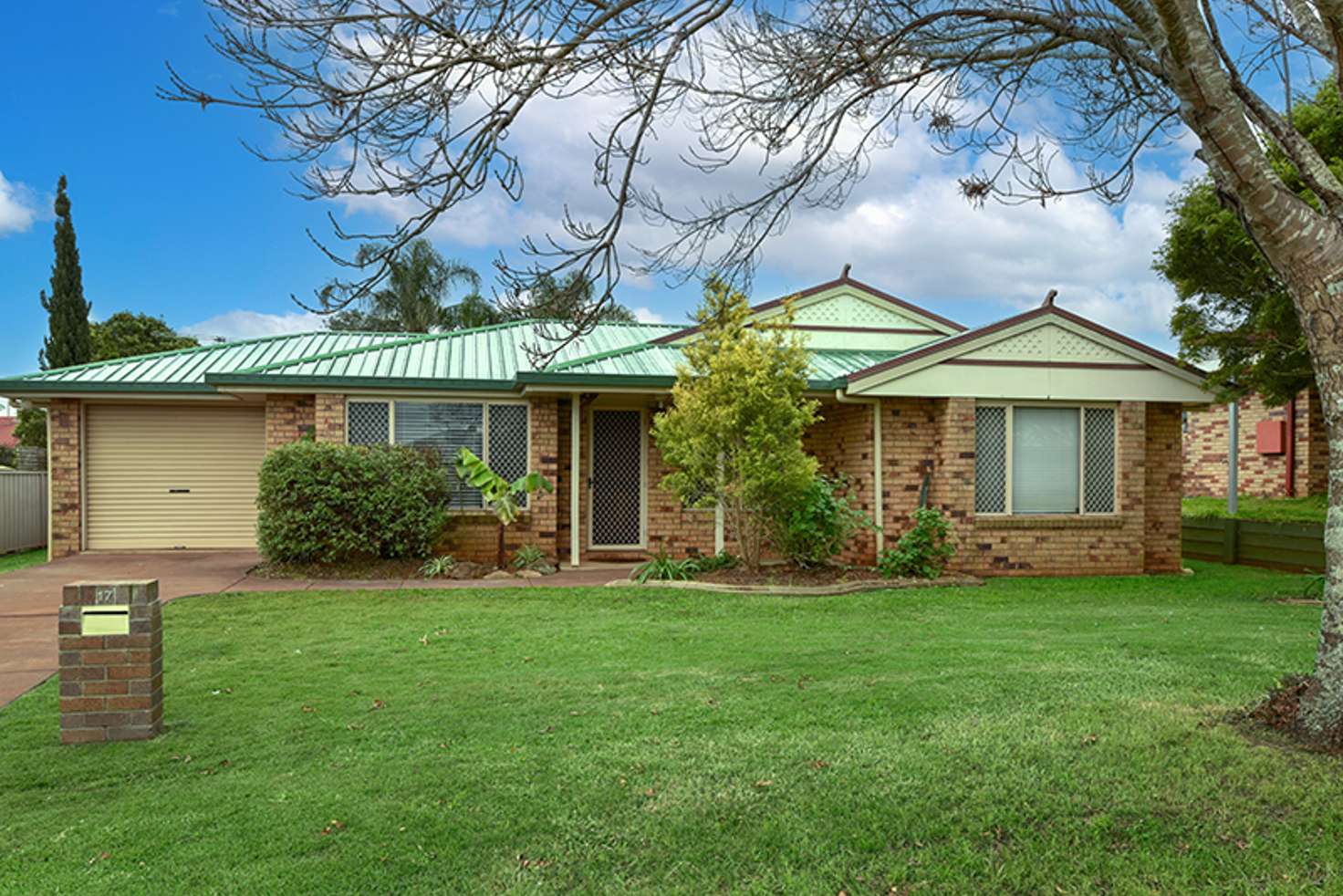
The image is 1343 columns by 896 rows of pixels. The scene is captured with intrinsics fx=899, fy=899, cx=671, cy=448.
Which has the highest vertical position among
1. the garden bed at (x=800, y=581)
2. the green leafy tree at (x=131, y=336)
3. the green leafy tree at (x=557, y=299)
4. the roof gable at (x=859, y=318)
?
the green leafy tree at (x=131, y=336)

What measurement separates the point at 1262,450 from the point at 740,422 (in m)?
15.5

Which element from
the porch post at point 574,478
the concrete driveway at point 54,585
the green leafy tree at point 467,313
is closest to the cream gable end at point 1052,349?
the porch post at point 574,478

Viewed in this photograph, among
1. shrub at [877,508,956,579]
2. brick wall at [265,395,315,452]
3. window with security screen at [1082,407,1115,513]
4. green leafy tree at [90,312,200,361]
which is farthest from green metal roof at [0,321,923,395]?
green leafy tree at [90,312,200,361]

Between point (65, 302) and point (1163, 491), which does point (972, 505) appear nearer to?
point (1163, 491)

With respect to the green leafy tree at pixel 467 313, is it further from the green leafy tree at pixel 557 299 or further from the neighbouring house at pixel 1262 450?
the green leafy tree at pixel 557 299

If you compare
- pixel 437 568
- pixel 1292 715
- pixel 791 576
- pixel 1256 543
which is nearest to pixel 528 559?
pixel 437 568

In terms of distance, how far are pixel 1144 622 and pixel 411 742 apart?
7.22 m

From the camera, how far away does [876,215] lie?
8.00 meters

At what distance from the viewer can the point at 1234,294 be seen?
13.1 metres

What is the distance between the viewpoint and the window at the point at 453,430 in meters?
12.9

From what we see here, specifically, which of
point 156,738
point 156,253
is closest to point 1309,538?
point 156,738

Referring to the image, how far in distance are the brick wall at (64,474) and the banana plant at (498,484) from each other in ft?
21.1

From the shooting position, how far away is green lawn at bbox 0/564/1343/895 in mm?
3434

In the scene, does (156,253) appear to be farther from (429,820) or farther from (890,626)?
(429,820)
